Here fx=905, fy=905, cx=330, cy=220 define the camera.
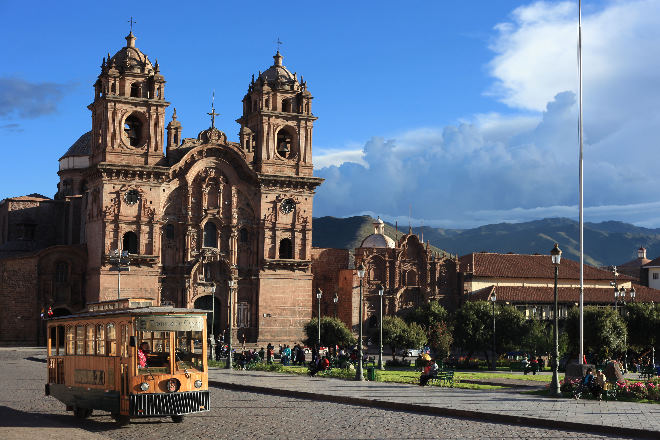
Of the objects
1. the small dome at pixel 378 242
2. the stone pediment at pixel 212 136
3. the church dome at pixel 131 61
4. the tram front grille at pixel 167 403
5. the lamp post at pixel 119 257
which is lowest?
the tram front grille at pixel 167 403

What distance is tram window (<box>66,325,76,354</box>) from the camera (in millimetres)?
23700

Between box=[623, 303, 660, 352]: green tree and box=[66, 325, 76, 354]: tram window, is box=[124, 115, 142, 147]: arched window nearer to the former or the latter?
box=[623, 303, 660, 352]: green tree

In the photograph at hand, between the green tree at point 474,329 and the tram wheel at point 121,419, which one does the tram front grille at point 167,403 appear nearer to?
the tram wheel at point 121,419

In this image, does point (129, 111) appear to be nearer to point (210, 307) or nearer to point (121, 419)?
point (210, 307)

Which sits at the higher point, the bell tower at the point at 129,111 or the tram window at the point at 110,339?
the bell tower at the point at 129,111

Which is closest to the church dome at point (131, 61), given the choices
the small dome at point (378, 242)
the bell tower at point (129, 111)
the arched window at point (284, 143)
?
the bell tower at point (129, 111)

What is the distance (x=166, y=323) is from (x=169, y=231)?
Result: 155ft

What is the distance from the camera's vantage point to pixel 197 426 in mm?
20672

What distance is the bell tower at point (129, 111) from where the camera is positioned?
65.4 meters

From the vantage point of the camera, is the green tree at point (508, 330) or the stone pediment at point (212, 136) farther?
the stone pediment at point (212, 136)

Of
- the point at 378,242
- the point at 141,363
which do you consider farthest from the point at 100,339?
the point at 378,242

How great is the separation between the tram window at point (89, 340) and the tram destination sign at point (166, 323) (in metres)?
2.25

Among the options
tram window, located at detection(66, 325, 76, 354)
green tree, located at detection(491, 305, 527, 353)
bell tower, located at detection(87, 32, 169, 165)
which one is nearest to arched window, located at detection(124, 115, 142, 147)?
bell tower, located at detection(87, 32, 169, 165)

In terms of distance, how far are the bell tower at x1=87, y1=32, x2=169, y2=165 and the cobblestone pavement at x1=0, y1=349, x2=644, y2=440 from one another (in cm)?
3985
